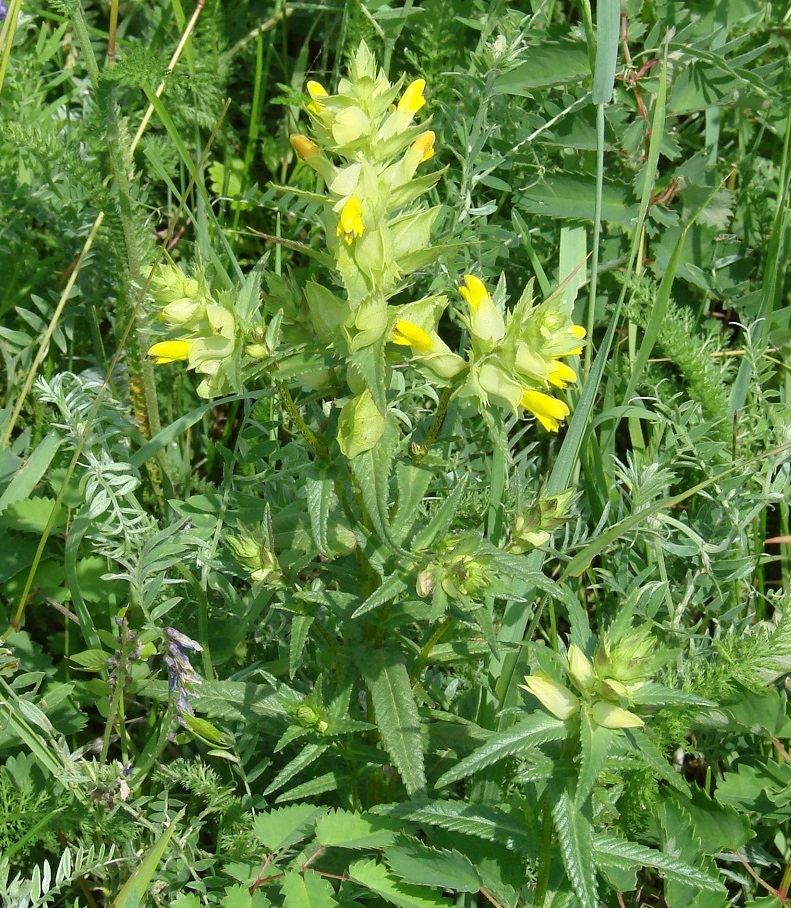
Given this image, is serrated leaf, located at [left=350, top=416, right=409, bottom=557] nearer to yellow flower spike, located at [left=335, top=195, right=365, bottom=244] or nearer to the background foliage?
the background foliage

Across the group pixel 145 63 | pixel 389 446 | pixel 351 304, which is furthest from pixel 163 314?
pixel 145 63

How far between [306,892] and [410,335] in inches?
38.9

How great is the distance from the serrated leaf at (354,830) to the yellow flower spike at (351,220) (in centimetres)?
105

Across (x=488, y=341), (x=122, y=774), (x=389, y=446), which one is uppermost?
(x=488, y=341)

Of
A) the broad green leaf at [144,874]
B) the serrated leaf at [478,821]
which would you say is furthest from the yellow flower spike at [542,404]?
the broad green leaf at [144,874]

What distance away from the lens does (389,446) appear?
158 centimetres

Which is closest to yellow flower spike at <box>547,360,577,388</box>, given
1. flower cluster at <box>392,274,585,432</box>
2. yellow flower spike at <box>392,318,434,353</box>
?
flower cluster at <box>392,274,585,432</box>

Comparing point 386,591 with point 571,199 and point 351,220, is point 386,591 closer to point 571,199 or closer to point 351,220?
point 351,220

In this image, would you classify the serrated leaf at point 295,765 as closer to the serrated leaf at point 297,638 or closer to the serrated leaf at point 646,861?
the serrated leaf at point 297,638

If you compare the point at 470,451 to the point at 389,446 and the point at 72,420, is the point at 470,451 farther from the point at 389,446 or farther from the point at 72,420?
the point at 72,420

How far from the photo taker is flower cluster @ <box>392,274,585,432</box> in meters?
1.59

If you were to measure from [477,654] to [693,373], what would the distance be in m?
1.06

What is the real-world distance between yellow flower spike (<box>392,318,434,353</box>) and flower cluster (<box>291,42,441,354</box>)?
24mm

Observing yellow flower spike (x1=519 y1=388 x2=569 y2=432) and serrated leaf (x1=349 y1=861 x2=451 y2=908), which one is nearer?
yellow flower spike (x1=519 y1=388 x2=569 y2=432)
